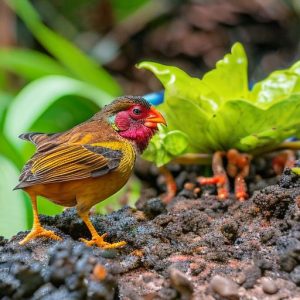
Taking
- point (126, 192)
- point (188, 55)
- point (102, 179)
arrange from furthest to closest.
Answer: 1. point (188, 55)
2. point (126, 192)
3. point (102, 179)

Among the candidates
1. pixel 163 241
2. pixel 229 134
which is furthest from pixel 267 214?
pixel 229 134

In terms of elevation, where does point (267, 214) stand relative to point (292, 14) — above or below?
below

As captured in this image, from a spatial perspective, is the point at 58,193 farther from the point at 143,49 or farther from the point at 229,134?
the point at 143,49

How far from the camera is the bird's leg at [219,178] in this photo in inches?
93.0

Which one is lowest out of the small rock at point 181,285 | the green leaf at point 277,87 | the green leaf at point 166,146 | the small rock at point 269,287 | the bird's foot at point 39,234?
the small rock at point 269,287

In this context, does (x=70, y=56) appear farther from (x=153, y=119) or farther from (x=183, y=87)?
(x=153, y=119)

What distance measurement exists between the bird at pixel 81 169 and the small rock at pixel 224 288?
0.39 meters

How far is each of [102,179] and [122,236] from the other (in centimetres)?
18

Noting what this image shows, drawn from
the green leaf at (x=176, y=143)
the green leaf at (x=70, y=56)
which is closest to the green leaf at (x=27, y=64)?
the green leaf at (x=70, y=56)

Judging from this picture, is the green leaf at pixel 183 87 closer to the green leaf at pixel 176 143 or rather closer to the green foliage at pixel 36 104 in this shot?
the green leaf at pixel 176 143

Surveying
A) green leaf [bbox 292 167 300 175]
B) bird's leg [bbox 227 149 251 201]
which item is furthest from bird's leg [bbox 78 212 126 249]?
bird's leg [bbox 227 149 251 201]

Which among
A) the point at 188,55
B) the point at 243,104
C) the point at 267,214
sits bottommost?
the point at 267,214

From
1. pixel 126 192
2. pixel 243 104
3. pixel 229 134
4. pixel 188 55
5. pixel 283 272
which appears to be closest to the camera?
pixel 283 272

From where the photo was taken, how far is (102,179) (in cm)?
188
